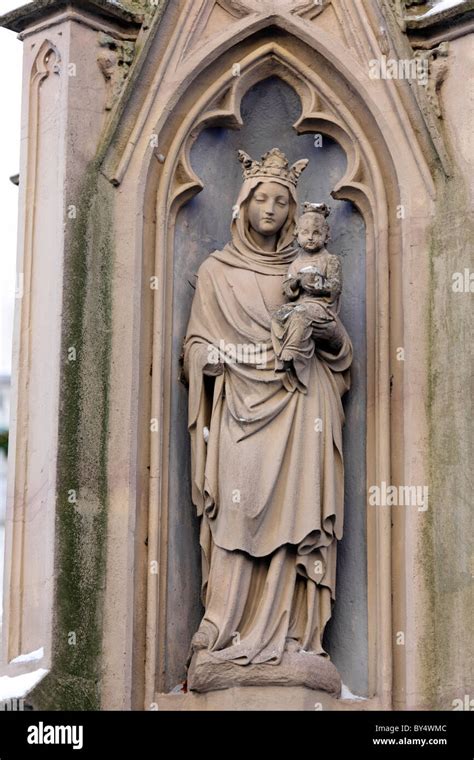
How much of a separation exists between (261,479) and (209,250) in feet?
5.56

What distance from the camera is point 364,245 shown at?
1352 cm

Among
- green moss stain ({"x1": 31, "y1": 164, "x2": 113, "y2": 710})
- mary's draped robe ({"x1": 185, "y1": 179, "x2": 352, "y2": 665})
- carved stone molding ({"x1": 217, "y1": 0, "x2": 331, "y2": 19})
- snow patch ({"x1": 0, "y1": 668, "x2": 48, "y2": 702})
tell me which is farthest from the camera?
carved stone molding ({"x1": 217, "y1": 0, "x2": 331, "y2": 19})

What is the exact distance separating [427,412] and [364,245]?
123 centimetres

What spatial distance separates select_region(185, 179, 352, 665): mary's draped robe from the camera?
1253 cm

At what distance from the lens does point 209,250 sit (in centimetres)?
1364

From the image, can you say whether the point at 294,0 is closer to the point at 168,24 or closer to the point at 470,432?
the point at 168,24

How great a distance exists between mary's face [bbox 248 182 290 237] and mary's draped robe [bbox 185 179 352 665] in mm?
433

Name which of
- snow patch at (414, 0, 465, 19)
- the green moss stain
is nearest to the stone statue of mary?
the green moss stain

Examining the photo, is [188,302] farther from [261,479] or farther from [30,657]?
[30,657]

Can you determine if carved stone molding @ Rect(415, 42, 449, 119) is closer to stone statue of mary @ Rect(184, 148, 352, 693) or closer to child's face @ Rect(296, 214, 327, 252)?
child's face @ Rect(296, 214, 327, 252)

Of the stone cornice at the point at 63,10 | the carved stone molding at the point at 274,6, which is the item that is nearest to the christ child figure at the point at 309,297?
the carved stone molding at the point at 274,6

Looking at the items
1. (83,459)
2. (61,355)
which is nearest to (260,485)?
(83,459)
